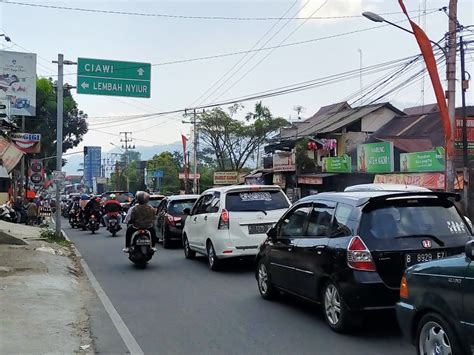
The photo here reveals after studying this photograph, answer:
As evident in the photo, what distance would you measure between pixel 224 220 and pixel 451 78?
8.36 metres

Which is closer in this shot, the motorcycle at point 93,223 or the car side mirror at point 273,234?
the car side mirror at point 273,234

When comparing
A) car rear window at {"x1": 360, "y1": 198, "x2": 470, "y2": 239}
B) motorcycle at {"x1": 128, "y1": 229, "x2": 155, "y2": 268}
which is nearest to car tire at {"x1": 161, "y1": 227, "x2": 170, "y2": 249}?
motorcycle at {"x1": 128, "y1": 229, "x2": 155, "y2": 268}

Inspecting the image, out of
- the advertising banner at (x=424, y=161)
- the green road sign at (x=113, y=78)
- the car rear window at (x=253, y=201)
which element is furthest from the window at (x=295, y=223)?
the advertising banner at (x=424, y=161)

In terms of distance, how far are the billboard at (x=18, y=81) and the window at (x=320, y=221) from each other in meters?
24.2

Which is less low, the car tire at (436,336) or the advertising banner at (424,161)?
the advertising banner at (424,161)

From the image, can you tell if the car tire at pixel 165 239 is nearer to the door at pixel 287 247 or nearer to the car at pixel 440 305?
the door at pixel 287 247

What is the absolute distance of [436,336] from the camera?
15.9 ft

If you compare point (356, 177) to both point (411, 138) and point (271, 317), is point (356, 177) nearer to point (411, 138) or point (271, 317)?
point (411, 138)

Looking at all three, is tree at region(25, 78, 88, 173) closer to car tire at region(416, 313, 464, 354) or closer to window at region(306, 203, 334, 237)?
window at region(306, 203, 334, 237)

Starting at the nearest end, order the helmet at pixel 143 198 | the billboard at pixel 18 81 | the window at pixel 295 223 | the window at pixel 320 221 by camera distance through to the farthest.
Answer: the window at pixel 320 221
the window at pixel 295 223
the helmet at pixel 143 198
the billboard at pixel 18 81

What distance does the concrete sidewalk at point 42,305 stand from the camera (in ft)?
20.6

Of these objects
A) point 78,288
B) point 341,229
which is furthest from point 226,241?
point 341,229

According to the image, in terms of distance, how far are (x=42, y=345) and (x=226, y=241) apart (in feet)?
18.8

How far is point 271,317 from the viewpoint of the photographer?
25.1 ft
